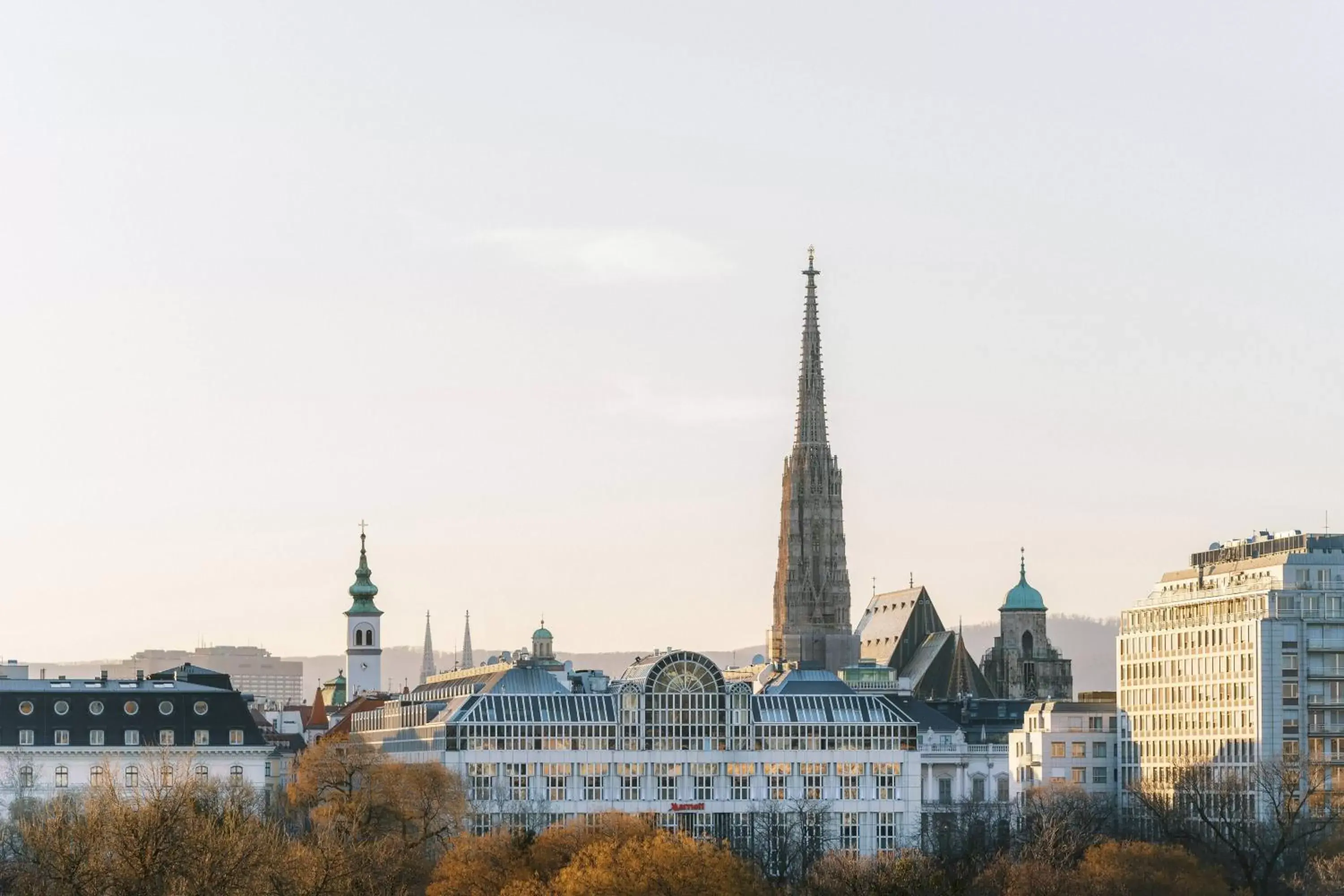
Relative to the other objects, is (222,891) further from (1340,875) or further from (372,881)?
(1340,875)

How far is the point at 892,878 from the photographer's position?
650ft

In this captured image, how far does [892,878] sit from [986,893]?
5646 millimetres

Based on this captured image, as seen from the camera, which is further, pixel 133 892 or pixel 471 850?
pixel 471 850

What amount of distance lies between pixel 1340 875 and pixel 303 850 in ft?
203

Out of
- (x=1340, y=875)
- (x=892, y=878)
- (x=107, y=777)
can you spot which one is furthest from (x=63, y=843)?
(x=1340, y=875)

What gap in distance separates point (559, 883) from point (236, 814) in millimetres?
17680

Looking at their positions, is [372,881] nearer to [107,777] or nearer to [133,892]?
[107,777]

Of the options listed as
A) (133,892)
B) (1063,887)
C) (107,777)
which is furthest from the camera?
(1063,887)

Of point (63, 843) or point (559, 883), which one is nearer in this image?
point (63, 843)

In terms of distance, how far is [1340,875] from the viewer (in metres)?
199

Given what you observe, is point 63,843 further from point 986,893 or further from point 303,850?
point 986,893

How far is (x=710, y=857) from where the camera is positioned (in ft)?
610

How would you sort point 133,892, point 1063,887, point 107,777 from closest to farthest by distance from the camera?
point 133,892 → point 107,777 → point 1063,887

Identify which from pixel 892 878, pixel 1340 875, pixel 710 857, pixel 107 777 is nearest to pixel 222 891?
pixel 107 777
